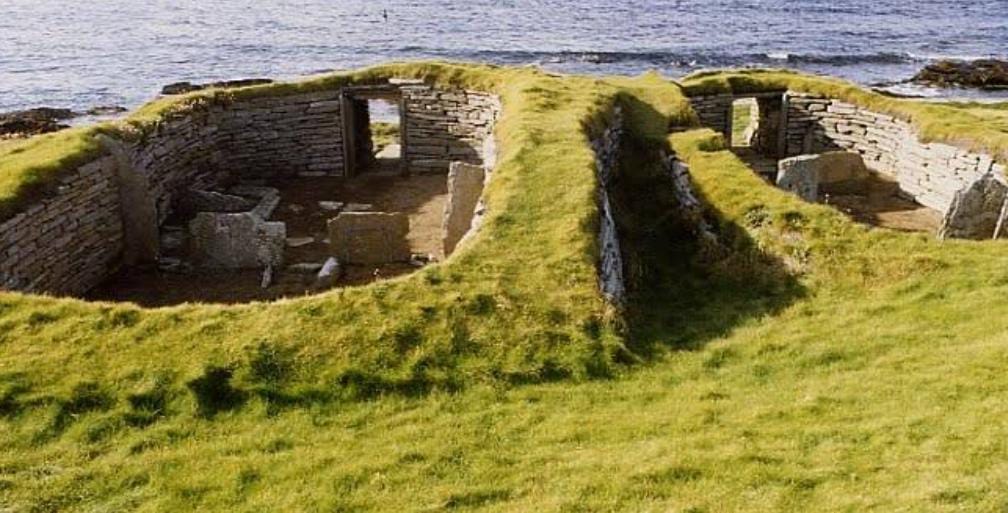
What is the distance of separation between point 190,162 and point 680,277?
1360 centimetres

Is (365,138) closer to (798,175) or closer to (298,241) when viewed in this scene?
(298,241)

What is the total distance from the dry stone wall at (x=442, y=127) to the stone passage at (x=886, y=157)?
6.70 meters

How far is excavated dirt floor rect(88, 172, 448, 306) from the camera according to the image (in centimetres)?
1761

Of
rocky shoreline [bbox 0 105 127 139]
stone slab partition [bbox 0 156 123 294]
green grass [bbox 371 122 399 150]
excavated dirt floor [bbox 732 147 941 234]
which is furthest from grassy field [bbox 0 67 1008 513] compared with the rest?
rocky shoreline [bbox 0 105 127 139]

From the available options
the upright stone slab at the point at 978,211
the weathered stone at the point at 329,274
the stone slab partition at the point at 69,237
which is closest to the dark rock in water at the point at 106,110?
the stone slab partition at the point at 69,237

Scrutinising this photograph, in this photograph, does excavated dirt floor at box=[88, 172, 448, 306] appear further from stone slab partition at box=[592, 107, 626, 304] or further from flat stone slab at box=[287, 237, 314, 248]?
stone slab partition at box=[592, 107, 626, 304]

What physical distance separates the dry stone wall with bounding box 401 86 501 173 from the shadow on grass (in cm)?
603

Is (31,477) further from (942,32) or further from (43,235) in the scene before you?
(942,32)

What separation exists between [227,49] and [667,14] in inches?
1584

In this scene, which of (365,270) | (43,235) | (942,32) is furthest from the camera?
(942,32)

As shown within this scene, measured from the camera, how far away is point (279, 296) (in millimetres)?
17141

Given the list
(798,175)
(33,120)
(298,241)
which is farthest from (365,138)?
(33,120)

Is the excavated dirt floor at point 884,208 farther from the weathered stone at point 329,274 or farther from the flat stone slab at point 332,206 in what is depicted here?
the weathered stone at point 329,274

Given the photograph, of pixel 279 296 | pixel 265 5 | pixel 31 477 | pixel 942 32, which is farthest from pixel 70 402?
pixel 265 5
